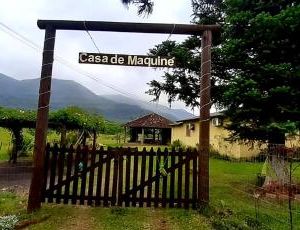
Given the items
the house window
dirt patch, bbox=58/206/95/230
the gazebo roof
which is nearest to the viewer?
dirt patch, bbox=58/206/95/230

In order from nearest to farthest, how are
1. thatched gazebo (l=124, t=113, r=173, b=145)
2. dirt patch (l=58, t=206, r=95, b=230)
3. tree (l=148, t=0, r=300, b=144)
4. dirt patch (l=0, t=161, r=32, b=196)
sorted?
dirt patch (l=58, t=206, r=95, b=230) < tree (l=148, t=0, r=300, b=144) < dirt patch (l=0, t=161, r=32, b=196) < thatched gazebo (l=124, t=113, r=173, b=145)

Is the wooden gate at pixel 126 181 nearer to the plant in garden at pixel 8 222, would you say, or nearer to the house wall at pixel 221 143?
the plant in garden at pixel 8 222

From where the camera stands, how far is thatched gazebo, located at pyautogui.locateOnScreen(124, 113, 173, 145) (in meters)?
54.3

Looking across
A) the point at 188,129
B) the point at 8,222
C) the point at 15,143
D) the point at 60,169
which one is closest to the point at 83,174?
the point at 60,169

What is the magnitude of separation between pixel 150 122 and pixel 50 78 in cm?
4595

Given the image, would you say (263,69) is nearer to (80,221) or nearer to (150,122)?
(80,221)

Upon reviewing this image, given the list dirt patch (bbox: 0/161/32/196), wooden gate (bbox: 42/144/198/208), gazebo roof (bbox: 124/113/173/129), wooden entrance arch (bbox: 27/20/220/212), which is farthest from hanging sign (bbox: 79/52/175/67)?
gazebo roof (bbox: 124/113/173/129)

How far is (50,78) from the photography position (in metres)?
9.09

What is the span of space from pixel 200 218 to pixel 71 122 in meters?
14.9

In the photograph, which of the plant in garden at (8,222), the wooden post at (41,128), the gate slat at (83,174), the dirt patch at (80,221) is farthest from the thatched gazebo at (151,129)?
the plant in garden at (8,222)

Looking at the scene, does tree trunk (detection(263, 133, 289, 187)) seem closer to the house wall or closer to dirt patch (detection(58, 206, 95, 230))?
dirt patch (detection(58, 206, 95, 230))

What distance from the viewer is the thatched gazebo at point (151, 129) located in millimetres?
54312

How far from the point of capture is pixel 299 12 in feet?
35.2

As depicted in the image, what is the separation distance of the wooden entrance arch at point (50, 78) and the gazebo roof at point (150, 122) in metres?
44.1
